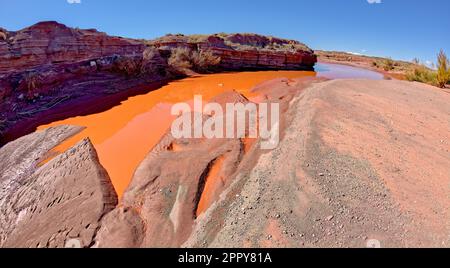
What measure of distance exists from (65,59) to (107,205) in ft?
26.1

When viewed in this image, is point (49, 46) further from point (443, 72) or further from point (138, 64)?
point (443, 72)

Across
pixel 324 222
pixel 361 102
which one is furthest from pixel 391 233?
pixel 361 102

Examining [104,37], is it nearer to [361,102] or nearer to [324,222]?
[361,102]

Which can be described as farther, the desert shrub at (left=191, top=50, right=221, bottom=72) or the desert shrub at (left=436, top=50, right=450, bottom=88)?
the desert shrub at (left=191, top=50, right=221, bottom=72)

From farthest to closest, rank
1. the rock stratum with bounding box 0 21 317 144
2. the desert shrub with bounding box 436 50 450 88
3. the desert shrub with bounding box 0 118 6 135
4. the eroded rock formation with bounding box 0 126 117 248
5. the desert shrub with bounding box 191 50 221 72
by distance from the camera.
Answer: the desert shrub with bounding box 191 50 221 72 < the desert shrub with bounding box 436 50 450 88 < the rock stratum with bounding box 0 21 317 144 < the desert shrub with bounding box 0 118 6 135 < the eroded rock formation with bounding box 0 126 117 248

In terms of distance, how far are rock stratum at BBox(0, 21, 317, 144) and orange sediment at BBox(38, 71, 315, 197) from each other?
889 mm

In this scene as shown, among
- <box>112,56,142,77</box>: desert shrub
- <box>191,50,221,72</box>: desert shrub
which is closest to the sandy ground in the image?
<box>112,56,142,77</box>: desert shrub

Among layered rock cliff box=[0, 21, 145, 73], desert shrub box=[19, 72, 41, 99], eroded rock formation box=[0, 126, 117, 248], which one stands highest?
layered rock cliff box=[0, 21, 145, 73]

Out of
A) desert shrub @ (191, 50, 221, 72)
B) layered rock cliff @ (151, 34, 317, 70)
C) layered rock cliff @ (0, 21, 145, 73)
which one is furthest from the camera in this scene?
layered rock cliff @ (151, 34, 317, 70)

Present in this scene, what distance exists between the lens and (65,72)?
850cm

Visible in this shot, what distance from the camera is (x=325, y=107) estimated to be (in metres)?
4.63

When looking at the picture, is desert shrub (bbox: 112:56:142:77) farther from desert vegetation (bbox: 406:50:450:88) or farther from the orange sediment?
desert vegetation (bbox: 406:50:450:88)

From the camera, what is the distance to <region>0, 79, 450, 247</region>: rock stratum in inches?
90.1

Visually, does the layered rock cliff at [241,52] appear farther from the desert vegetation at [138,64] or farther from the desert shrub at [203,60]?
the desert vegetation at [138,64]
